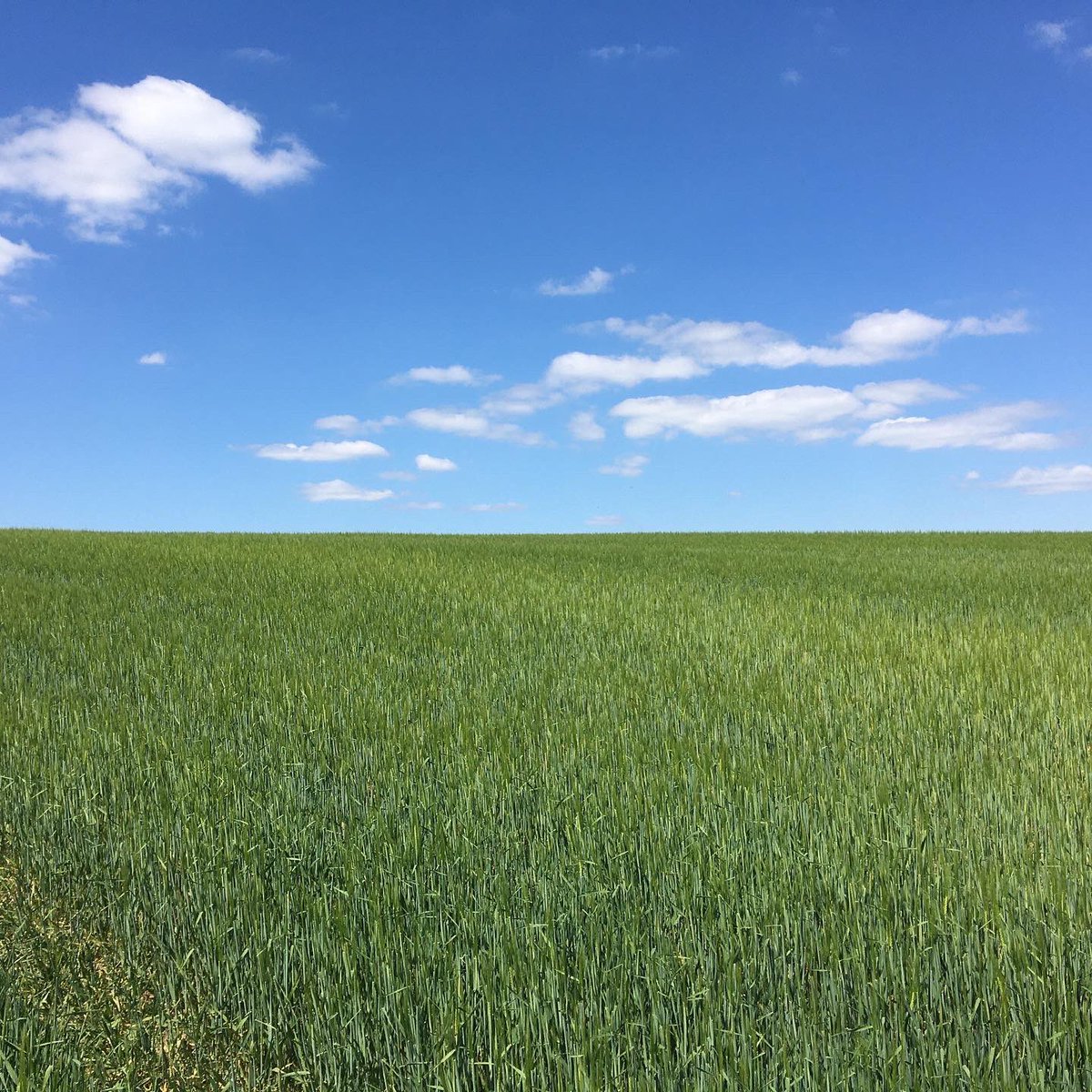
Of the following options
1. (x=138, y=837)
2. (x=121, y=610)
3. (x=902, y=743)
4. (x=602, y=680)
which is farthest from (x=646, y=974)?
(x=121, y=610)

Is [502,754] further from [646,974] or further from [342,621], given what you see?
[342,621]

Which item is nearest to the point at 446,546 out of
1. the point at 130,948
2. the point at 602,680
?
the point at 602,680

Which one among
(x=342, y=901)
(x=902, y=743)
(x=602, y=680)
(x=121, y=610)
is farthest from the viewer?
(x=121, y=610)

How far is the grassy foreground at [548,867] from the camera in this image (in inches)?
96.0

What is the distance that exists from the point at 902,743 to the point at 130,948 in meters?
4.65

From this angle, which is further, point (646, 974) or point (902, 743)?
point (902, 743)

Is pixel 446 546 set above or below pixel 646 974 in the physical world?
above

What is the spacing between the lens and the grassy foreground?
2.44 metres

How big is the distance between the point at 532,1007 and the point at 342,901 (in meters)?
1.10

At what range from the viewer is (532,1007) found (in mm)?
2381

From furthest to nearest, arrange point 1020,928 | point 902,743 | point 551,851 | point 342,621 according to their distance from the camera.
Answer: point 342,621 < point 902,743 < point 551,851 < point 1020,928

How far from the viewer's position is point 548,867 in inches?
133

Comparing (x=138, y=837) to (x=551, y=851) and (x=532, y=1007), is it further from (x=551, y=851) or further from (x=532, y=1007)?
(x=532, y=1007)

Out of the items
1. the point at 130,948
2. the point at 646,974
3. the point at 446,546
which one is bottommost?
the point at 130,948
